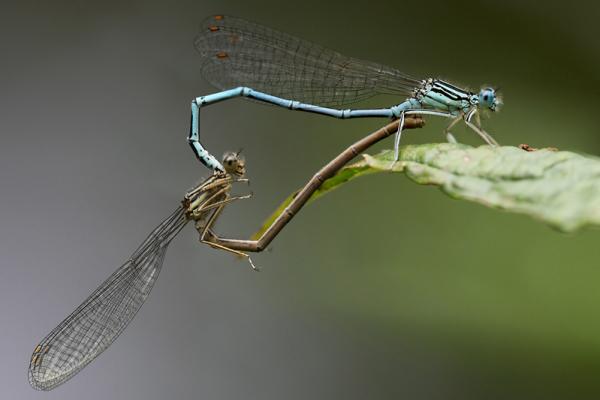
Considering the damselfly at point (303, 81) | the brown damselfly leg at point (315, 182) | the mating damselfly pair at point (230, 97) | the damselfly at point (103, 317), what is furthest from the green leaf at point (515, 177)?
the damselfly at point (103, 317)

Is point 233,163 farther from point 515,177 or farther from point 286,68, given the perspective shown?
point 515,177

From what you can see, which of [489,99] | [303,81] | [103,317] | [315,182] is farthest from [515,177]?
[103,317]

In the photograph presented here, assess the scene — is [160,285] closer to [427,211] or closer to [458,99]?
[427,211]

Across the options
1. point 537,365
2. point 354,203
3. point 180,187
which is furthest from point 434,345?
point 180,187

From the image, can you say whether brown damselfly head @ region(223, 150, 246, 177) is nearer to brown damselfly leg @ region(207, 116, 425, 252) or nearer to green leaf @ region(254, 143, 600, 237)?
brown damselfly leg @ region(207, 116, 425, 252)

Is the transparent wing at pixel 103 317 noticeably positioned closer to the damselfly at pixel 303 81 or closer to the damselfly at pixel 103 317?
the damselfly at pixel 103 317

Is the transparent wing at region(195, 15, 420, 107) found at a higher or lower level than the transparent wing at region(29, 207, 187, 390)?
higher

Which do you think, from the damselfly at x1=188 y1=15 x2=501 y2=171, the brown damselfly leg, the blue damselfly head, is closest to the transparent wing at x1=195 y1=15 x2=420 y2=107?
the damselfly at x1=188 y1=15 x2=501 y2=171
